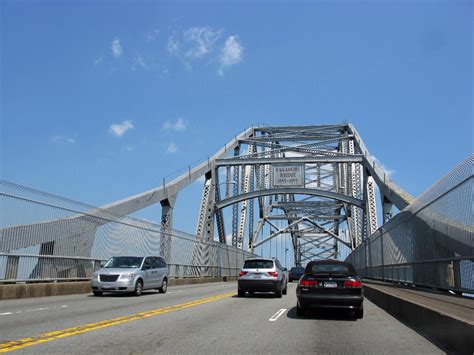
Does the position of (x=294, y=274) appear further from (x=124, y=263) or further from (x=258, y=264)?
(x=124, y=263)

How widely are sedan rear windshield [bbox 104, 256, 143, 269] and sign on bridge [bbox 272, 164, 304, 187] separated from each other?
3405 cm

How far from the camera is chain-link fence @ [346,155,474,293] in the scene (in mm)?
10727

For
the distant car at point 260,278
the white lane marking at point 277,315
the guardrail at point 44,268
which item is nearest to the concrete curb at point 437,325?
the white lane marking at point 277,315

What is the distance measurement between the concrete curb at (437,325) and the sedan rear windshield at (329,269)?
4.77 feet

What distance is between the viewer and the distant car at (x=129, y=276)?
1891 centimetres

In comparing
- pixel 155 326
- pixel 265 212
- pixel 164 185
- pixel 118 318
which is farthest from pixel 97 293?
pixel 265 212

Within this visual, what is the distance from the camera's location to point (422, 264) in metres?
14.9

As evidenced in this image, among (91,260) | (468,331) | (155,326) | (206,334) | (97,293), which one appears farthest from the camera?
(91,260)

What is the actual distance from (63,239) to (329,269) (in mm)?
12271

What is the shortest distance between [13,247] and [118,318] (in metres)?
7.83

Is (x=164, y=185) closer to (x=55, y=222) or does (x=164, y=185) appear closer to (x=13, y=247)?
(x=55, y=222)

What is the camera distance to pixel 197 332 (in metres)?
9.12

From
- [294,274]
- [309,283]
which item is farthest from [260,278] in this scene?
[294,274]

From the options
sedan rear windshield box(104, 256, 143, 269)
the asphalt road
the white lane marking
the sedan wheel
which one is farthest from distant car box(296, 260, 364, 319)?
sedan rear windshield box(104, 256, 143, 269)
